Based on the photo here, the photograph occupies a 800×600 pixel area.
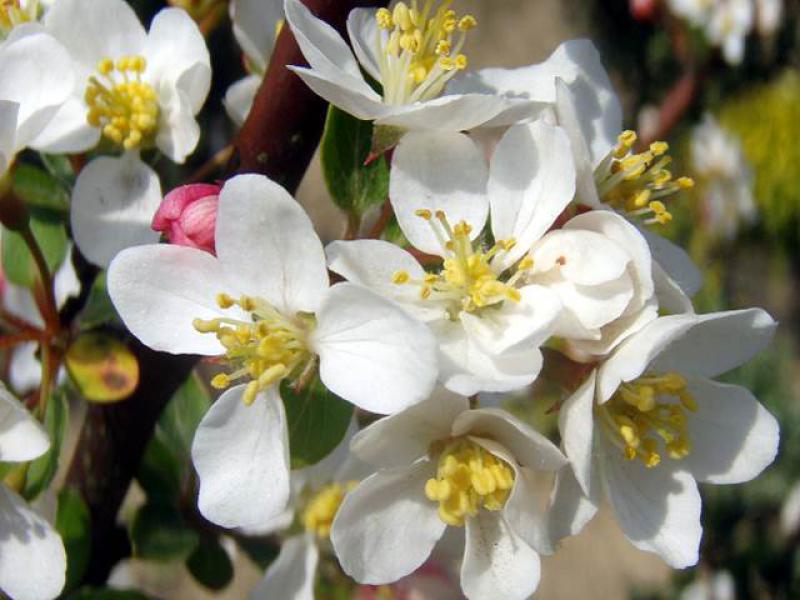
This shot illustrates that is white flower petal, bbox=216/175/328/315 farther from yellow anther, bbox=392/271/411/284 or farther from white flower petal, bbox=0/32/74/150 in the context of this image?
white flower petal, bbox=0/32/74/150

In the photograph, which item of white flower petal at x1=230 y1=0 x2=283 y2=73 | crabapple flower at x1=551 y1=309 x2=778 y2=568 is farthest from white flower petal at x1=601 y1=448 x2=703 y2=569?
white flower petal at x1=230 y1=0 x2=283 y2=73

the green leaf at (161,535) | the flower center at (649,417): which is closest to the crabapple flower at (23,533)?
the green leaf at (161,535)

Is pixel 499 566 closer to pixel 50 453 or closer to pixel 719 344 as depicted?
pixel 719 344

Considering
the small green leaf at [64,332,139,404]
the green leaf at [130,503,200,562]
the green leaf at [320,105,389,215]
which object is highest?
the green leaf at [320,105,389,215]

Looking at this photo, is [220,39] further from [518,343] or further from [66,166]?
[518,343]

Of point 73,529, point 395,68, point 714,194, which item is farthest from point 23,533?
point 714,194

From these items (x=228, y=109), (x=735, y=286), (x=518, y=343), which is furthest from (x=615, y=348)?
(x=735, y=286)

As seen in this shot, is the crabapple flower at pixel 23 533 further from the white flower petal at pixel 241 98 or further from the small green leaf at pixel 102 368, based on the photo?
the white flower petal at pixel 241 98
